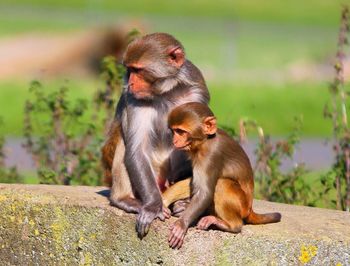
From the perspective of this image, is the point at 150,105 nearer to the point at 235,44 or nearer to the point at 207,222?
the point at 207,222

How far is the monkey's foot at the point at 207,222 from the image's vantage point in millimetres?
6762

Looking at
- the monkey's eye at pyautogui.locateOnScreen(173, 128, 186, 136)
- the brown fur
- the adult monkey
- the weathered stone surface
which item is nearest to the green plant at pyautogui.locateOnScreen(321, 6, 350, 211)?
the weathered stone surface

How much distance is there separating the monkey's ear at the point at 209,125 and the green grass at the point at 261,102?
525 inches

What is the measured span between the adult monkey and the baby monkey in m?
0.50

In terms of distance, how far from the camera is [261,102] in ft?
79.2

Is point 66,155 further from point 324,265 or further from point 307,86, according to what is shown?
point 307,86

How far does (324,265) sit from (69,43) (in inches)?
1028

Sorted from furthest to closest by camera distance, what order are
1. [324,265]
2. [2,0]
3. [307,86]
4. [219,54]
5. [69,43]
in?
[2,0] → [219,54] → [69,43] → [307,86] → [324,265]

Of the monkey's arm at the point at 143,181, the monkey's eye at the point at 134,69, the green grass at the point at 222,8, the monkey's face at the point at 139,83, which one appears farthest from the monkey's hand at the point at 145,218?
the green grass at the point at 222,8

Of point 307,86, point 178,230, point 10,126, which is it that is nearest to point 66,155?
point 178,230

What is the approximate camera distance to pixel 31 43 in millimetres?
32719

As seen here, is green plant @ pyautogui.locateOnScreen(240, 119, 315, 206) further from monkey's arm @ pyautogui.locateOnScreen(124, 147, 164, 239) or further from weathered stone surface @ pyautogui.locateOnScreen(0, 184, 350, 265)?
monkey's arm @ pyautogui.locateOnScreen(124, 147, 164, 239)

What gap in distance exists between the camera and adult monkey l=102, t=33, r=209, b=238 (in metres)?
7.55

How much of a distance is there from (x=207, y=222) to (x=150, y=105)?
4.07 ft
